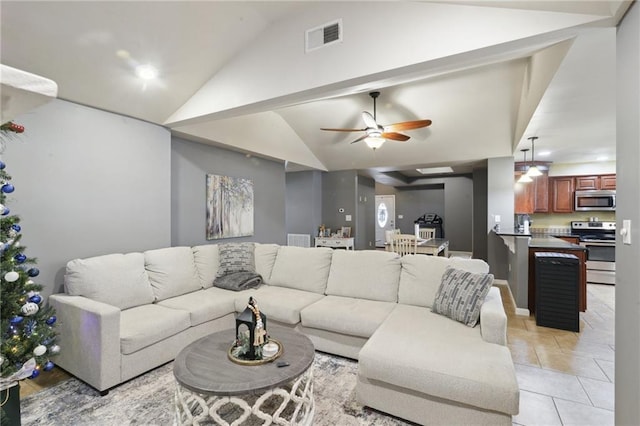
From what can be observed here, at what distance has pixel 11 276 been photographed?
1702 millimetres

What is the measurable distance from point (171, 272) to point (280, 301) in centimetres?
127

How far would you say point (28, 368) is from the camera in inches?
66.4

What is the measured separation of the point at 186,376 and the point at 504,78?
4376 mm

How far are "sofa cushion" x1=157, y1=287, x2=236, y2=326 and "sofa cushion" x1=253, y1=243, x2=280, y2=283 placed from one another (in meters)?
0.51

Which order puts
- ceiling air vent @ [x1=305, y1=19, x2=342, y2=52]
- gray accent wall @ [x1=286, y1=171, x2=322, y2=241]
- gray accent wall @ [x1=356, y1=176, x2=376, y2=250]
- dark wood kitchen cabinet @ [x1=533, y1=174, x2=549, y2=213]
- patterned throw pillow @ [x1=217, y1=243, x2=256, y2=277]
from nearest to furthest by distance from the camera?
1. ceiling air vent @ [x1=305, y1=19, x2=342, y2=52]
2. patterned throw pillow @ [x1=217, y1=243, x2=256, y2=277]
3. dark wood kitchen cabinet @ [x1=533, y1=174, x2=549, y2=213]
4. gray accent wall @ [x1=286, y1=171, x2=322, y2=241]
5. gray accent wall @ [x1=356, y1=176, x2=376, y2=250]

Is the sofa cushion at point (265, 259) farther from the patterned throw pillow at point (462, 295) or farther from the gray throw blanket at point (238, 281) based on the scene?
the patterned throw pillow at point (462, 295)

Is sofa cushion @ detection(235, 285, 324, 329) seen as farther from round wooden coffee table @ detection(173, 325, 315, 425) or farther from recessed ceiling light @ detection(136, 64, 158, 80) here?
recessed ceiling light @ detection(136, 64, 158, 80)

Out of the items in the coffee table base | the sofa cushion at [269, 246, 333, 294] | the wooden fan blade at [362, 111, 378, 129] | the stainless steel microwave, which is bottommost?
the coffee table base

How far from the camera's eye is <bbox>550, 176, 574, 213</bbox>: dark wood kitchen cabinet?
623cm

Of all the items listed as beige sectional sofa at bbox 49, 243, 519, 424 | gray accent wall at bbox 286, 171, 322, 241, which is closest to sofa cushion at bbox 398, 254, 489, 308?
beige sectional sofa at bbox 49, 243, 519, 424

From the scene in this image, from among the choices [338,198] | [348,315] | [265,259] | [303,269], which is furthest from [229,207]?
[338,198]

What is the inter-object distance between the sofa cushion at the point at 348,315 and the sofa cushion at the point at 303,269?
0.43 m

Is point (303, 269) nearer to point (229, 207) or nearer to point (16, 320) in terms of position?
point (229, 207)

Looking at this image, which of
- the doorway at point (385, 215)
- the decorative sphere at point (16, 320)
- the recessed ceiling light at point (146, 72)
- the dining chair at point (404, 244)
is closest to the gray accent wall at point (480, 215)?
the dining chair at point (404, 244)
